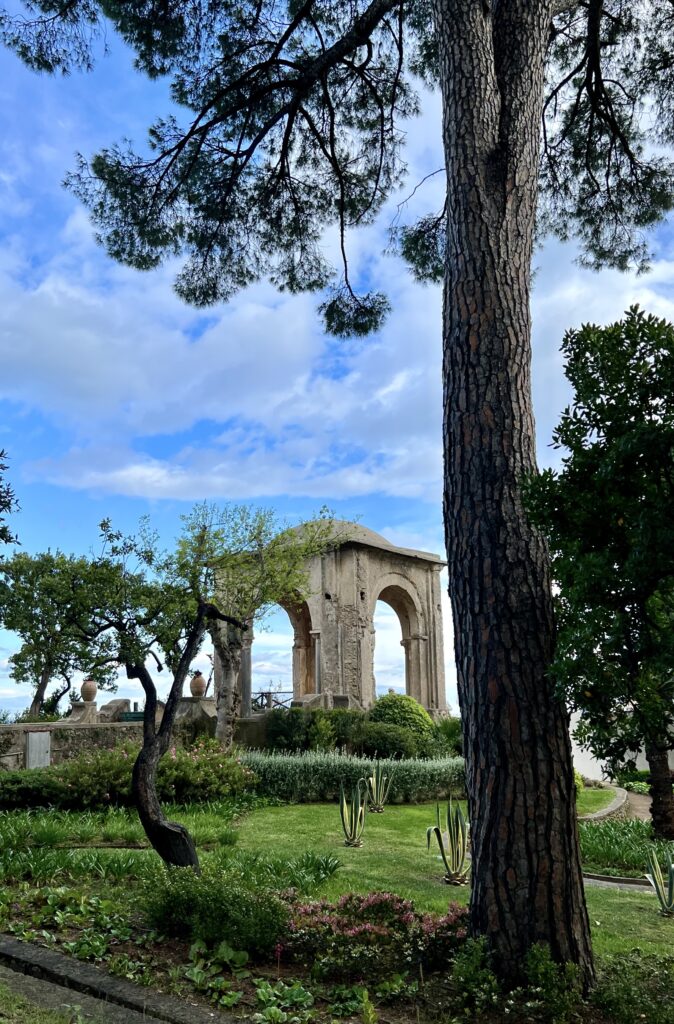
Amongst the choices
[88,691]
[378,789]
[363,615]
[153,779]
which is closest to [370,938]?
[153,779]

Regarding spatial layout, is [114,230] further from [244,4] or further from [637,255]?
[637,255]

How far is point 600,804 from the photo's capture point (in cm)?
1227

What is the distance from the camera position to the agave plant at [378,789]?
10500mm

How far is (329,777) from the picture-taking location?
461 inches

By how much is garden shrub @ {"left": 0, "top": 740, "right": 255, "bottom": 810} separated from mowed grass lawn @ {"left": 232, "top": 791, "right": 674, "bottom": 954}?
808 mm

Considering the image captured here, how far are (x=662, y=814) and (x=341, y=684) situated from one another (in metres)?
11.4

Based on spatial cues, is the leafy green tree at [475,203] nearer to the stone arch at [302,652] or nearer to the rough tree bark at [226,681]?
the rough tree bark at [226,681]

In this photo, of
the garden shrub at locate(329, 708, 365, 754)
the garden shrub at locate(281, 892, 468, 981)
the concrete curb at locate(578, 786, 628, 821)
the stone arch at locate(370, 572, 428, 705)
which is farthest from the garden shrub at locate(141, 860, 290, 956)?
the stone arch at locate(370, 572, 428, 705)

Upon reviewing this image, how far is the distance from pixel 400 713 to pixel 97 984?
12699 millimetres

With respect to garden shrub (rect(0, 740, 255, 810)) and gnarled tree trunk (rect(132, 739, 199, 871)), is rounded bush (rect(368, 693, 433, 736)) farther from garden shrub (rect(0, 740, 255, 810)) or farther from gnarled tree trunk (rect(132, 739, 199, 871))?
gnarled tree trunk (rect(132, 739, 199, 871))

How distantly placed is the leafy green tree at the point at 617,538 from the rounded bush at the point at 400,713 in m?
12.4

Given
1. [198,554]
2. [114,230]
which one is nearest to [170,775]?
[198,554]

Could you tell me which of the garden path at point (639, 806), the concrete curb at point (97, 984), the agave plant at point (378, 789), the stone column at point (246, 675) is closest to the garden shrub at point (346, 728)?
the stone column at point (246, 675)

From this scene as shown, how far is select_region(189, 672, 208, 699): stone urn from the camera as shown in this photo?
17.2 metres
